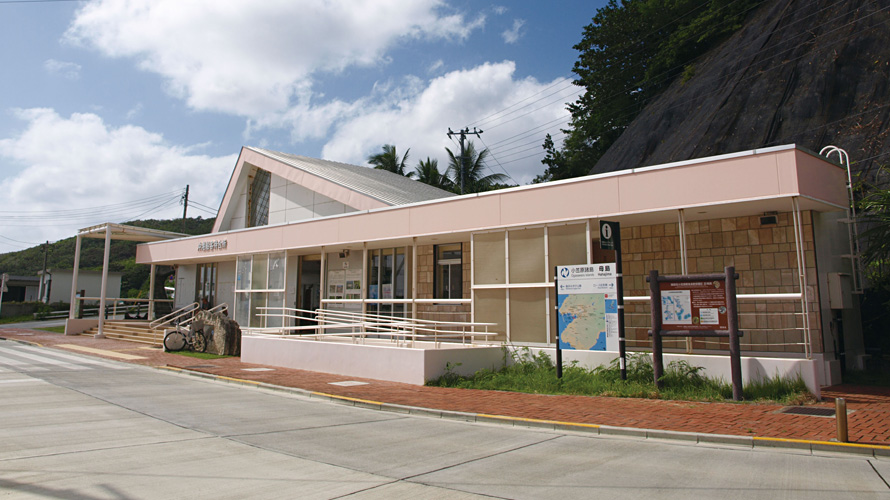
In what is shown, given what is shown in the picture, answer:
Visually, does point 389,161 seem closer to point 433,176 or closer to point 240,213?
point 433,176

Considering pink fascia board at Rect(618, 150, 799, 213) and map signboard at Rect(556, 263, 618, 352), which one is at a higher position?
pink fascia board at Rect(618, 150, 799, 213)

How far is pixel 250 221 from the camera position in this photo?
28500mm

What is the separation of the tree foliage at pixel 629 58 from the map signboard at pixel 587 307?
94.5ft

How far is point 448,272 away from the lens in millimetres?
18688

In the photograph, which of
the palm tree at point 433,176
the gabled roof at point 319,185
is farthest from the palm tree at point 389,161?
the gabled roof at point 319,185

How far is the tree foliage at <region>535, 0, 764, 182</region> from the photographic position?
37.5m

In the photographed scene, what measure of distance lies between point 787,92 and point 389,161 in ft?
109

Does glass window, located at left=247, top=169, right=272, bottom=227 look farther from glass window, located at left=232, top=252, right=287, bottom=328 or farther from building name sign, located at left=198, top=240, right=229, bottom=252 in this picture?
glass window, located at left=232, top=252, right=287, bottom=328

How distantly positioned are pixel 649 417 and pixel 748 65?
27577 mm

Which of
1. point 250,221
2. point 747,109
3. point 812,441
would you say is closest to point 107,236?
point 250,221

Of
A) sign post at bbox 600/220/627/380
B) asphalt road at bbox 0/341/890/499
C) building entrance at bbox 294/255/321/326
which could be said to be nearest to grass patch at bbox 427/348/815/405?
sign post at bbox 600/220/627/380

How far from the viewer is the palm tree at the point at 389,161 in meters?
52.2

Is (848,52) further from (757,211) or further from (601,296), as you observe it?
(601,296)

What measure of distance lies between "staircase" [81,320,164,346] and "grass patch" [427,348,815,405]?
54.2 feet
